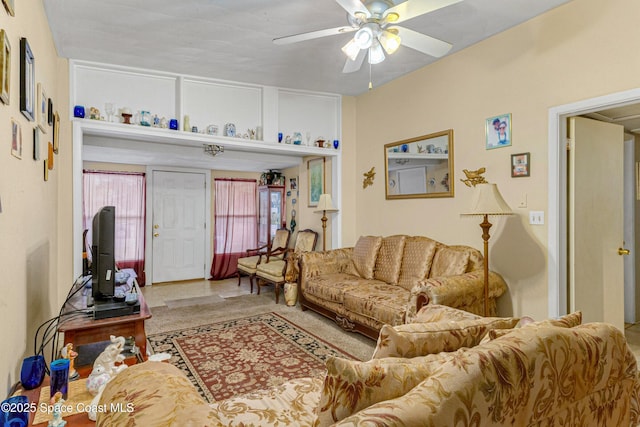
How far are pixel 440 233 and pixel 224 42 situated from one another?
9.09ft

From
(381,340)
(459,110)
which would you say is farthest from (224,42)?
(381,340)

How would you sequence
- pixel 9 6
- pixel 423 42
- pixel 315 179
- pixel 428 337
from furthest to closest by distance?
pixel 315 179, pixel 423 42, pixel 9 6, pixel 428 337

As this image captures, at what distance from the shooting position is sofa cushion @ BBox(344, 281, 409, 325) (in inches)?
115

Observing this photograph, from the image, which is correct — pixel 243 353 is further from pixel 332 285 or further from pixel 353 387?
pixel 353 387

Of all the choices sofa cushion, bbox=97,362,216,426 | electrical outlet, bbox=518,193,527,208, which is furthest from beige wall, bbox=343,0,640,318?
sofa cushion, bbox=97,362,216,426

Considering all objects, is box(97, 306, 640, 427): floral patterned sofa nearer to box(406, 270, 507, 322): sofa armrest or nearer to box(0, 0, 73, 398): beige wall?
box(0, 0, 73, 398): beige wall

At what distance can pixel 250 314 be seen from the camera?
4191mm

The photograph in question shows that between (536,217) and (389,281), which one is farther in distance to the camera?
(389,281)

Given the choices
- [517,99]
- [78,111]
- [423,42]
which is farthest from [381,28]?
[78,111]

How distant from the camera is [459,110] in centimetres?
347

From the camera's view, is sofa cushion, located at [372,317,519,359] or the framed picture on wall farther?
the framed picture on wall

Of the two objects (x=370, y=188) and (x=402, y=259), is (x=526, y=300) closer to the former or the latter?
(x=402, y=259)

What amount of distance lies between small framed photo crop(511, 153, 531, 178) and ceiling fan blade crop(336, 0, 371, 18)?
1729 mm

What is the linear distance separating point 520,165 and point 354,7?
6.14 feet
